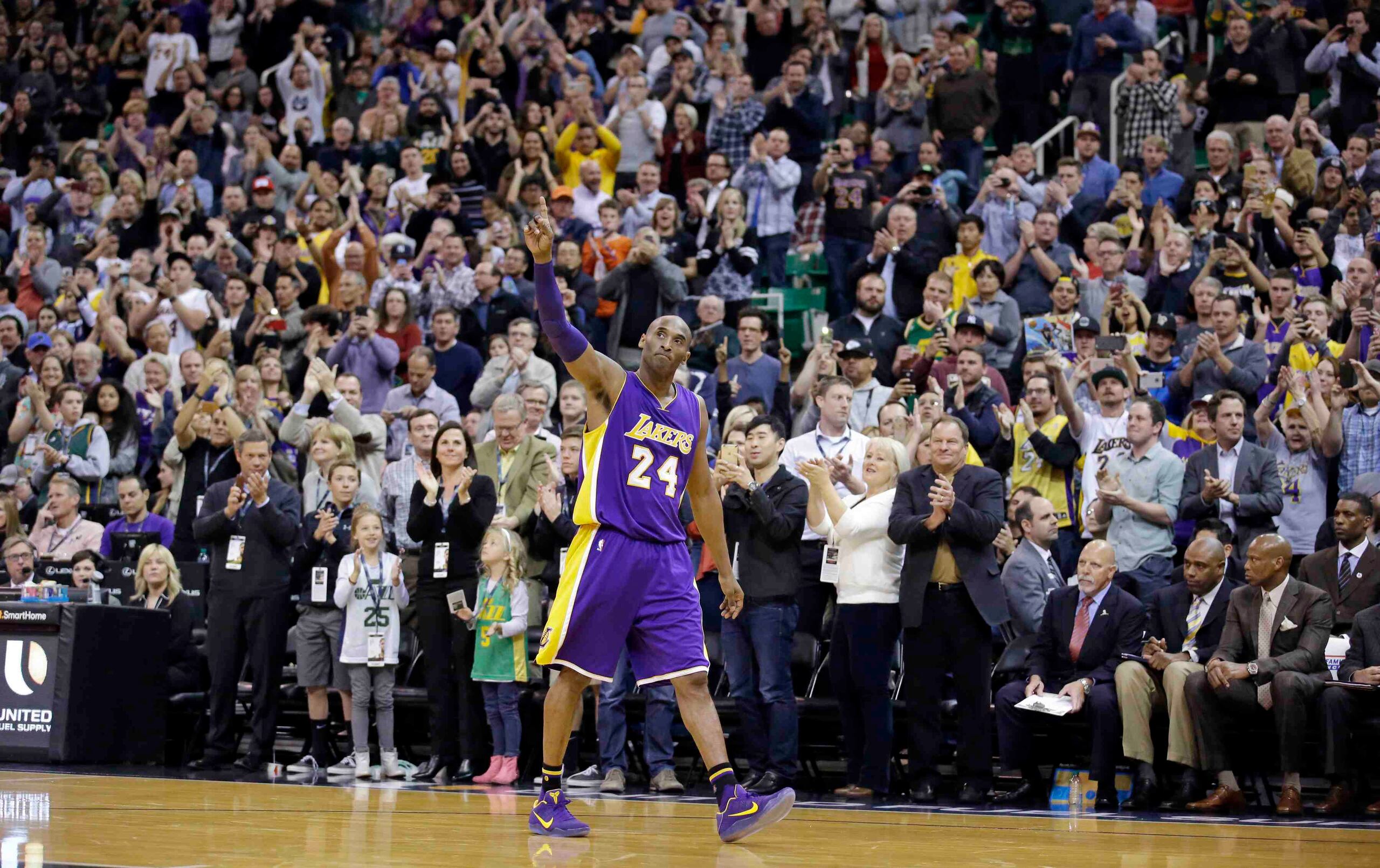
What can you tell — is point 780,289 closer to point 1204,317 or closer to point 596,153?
point 596,153

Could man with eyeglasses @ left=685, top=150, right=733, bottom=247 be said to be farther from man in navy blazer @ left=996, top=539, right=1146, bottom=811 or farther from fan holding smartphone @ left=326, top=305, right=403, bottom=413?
man in navy blazer @ left=996, top=539, right=1146, bottom=811

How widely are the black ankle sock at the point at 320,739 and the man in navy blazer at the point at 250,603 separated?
348 millimetres

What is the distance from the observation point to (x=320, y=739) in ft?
36.1

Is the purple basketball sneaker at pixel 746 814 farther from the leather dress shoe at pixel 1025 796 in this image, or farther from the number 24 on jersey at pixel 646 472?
the leather dress shoe at pixel 1025 796

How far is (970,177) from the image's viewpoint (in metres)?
16.3

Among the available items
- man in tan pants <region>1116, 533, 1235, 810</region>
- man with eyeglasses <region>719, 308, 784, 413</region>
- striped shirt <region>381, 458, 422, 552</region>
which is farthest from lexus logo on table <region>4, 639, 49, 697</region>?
man in tan pants <region>1116, 533, 1235, 810</region>

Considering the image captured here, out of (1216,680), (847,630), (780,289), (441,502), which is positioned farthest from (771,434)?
(780,289)

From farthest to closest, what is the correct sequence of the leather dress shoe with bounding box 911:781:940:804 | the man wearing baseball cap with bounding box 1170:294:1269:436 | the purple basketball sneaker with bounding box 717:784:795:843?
the man wearing baseball cap with bounding box 1170:294:1269:436, the leather dress shoe with bounding box 911:781:940:804, the purple basketball sneaker with bounding box 717:784:795:843

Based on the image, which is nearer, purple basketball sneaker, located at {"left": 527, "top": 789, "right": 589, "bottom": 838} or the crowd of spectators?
purple basketball sneaker, located at {"left": 527, "top": 789, "right": 589, "bottom": 838}

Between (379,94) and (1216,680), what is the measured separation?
1294cm

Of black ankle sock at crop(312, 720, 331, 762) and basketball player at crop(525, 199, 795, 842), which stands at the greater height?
basketball player at crop(525, 199, 795, 842)

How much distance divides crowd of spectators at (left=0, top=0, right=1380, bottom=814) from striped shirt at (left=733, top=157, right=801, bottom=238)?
0.18 ft

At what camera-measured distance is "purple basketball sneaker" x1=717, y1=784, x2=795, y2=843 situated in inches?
265

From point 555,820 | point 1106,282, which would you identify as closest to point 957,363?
point 1106,282
